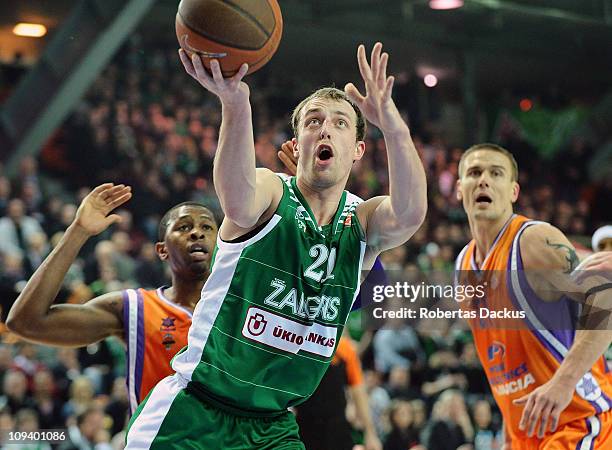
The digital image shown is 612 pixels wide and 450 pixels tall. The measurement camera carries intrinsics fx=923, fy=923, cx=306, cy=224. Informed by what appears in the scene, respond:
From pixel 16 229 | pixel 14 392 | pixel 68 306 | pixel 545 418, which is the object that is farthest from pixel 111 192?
pixel 16 229

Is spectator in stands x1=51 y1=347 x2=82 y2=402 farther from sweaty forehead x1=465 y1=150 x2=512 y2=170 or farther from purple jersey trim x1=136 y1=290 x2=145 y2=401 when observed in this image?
sweaty forehead x1=465 y1=150 x2=512 y2=170

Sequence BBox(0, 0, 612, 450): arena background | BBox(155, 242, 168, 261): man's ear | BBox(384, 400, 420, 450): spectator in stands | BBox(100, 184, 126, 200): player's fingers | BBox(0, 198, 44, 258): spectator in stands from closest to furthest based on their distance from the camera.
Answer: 1. BBox(100, 184, 126, 200): player's fingers
2. BBox(155, 242, 168, 261): man's ear
3. BBox(384, 400, 420, 450): spectator in stands
4. BBox(0, 0, 612, 450): arena background
5. BBox(0, 198, 44, 258): spectator in stands

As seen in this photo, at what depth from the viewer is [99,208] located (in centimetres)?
421

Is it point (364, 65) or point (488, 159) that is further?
point (488, 159)

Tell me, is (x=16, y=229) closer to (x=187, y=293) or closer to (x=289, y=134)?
(x=187, y=293)

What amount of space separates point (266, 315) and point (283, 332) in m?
0.09

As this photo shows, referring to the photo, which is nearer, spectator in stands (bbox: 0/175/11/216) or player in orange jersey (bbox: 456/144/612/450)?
player in orange jersey (bbox: 456/144/612/450)

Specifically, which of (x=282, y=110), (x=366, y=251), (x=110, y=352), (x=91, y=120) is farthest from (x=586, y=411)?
(x=282, y=110)

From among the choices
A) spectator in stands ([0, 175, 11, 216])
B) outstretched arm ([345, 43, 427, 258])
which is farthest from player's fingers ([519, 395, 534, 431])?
spectator in stands ([0, 175, 11, 216])

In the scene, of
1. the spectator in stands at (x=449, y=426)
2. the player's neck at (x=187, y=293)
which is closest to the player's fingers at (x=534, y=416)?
the player's neck at (x=187, y=293)

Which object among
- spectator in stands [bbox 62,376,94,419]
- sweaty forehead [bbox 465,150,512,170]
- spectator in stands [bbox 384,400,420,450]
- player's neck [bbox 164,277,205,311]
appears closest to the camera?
player's neck [bbox 164,277,205,311]

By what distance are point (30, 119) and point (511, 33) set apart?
1008 centimetres

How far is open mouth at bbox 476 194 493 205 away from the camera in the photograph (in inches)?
187

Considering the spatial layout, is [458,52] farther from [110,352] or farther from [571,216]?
[110,352]
